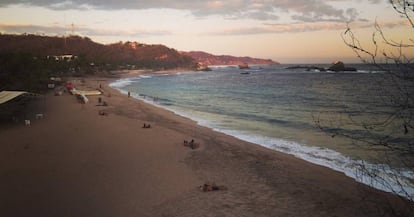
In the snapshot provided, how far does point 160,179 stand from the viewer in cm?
1100

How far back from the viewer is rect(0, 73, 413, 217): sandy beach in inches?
343

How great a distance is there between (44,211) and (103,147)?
656cm

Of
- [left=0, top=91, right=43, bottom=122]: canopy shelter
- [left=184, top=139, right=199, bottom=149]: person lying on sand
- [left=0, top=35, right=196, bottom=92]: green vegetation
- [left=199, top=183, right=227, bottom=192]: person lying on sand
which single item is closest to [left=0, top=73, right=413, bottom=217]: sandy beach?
[left=199, top=183, right=227, bottom=192]: person lying on sand

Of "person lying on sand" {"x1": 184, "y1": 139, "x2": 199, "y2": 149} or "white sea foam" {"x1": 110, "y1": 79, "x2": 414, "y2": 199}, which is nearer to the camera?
"white sea foam" {"x1": 110, "y1": 79, "x2": 414, "y2": 199}

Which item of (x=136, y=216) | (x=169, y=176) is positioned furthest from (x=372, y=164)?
(x=136, y=216)

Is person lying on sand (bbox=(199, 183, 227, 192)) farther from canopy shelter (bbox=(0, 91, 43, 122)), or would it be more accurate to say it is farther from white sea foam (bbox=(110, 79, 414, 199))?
canopy shelter (bbox=(0, 91, 43, 122))

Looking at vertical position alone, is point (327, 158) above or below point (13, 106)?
above

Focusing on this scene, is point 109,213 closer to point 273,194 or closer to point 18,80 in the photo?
point 273,194

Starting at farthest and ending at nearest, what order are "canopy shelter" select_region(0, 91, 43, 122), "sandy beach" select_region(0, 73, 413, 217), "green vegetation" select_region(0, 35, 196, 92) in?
"green vegetation" select_region(0, 35, 196, 92)
"canopy shelter" select_region(0, 91, 43, 122)
"sandy beach" select_region(0, 73, 413, 217)

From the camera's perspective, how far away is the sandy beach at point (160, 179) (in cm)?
871

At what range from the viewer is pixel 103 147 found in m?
15.0

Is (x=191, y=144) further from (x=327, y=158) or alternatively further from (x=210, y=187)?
(x=210, y=187)

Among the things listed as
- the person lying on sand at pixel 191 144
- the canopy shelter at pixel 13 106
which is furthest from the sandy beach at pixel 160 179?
the canopy shelter at pixel 13 106

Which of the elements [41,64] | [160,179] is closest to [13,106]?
[160,179]
